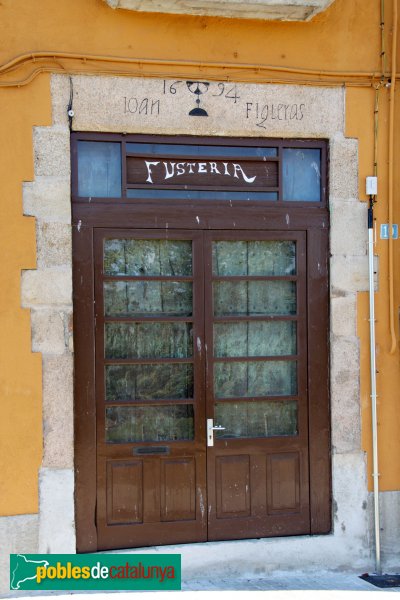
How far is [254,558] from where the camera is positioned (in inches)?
210

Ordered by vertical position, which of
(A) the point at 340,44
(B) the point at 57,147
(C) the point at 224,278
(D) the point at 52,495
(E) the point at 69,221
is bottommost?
(D) the point at 52,495

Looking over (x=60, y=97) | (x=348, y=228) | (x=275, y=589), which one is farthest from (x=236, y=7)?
(x=275, y=589)

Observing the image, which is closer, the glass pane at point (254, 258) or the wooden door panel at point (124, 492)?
the wooden door panel at point (124, 492)

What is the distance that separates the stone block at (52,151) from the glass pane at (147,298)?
36.1 inches

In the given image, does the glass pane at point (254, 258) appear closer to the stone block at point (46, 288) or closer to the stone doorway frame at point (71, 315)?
the stone doorway frame at point (71, 315)

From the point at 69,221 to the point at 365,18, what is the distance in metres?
2.86

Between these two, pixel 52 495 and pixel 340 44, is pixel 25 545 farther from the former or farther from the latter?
pixel 340 44

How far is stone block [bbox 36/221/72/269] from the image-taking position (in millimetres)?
5094

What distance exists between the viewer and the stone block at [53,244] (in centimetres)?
509

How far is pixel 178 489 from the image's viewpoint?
17.5ft

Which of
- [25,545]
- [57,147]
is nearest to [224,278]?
[57,147]

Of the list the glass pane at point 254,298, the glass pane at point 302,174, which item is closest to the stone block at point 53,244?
the glass pane at point 254,298

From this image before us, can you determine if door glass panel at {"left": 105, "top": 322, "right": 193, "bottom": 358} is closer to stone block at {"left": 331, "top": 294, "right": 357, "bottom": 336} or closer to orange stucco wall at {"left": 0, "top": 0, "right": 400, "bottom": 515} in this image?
orange stucco wall at {"left": 0, "top": 0, "right": 400, "bottom": 515}

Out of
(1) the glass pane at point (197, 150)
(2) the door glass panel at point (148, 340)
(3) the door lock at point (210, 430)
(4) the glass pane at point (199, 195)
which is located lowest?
(3) the door lock at point (210, 430)
